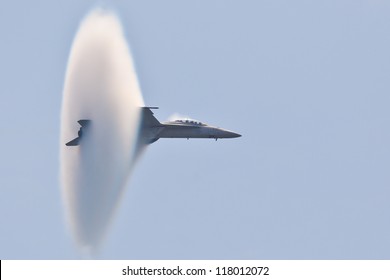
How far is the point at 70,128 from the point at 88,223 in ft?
27.3

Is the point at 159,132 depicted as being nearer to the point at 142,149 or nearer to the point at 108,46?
the point at 142,149

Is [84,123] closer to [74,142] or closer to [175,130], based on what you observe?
[74,142]

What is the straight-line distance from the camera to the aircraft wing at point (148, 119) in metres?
112

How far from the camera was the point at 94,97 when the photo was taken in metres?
116

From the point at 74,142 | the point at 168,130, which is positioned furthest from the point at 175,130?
the point at 74,142

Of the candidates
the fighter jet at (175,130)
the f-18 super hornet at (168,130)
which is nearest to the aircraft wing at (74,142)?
the f-18 super hornet at (168,130)

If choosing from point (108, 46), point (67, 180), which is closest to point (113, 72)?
point (108, 46)

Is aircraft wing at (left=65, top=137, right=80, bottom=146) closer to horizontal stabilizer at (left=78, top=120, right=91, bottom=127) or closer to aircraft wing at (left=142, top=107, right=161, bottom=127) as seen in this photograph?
horizontal stabilizer at (left=78, top=120, right=91, bottom=127)

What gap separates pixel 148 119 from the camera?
368 ft

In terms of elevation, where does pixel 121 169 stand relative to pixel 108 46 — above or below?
below

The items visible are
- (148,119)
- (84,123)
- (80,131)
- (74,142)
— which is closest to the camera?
(148,119)

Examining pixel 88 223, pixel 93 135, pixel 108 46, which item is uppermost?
pixel 108 46

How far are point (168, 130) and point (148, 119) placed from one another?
2445 mm

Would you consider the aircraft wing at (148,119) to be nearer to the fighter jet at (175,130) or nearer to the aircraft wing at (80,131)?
the fighter jet at (175,130)
